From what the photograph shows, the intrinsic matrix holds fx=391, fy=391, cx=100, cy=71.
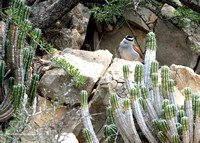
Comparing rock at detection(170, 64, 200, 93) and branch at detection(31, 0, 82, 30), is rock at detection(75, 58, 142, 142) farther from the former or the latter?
branch at detection(31, 0, 82, 30)

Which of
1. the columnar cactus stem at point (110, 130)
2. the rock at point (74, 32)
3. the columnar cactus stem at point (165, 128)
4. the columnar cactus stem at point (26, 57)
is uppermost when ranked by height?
the rock at point (74, 32)

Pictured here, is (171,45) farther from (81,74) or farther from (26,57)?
(26,57)

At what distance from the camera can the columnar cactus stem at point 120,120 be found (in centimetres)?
545

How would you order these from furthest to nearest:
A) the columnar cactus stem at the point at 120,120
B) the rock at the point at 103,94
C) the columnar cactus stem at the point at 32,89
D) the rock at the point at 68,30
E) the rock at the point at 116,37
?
the rock at the point at 116,37 → the rock at the point at 68,30 → the rock at the point at 103,94 → the columnar cactus stem at the point at 32,89 → the columnar cactus stem at the point at 120,120

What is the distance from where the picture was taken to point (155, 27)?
9945mm

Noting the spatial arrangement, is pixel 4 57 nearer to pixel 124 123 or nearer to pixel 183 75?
pixel 124 123

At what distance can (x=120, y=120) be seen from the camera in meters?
5.52

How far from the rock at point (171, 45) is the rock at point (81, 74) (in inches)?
113

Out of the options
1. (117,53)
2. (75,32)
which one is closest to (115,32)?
(117,53)

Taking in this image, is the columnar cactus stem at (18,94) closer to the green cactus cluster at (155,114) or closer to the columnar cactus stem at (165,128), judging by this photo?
the green cactus cluster at (155,114)

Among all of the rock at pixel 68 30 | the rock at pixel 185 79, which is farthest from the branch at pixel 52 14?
the rock at pixel 185 79

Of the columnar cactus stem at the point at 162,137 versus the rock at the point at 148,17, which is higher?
the rock at the point at 148,17

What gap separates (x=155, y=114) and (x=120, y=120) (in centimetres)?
56

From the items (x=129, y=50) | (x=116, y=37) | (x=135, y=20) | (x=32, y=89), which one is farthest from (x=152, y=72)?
(x=116, y=37)
